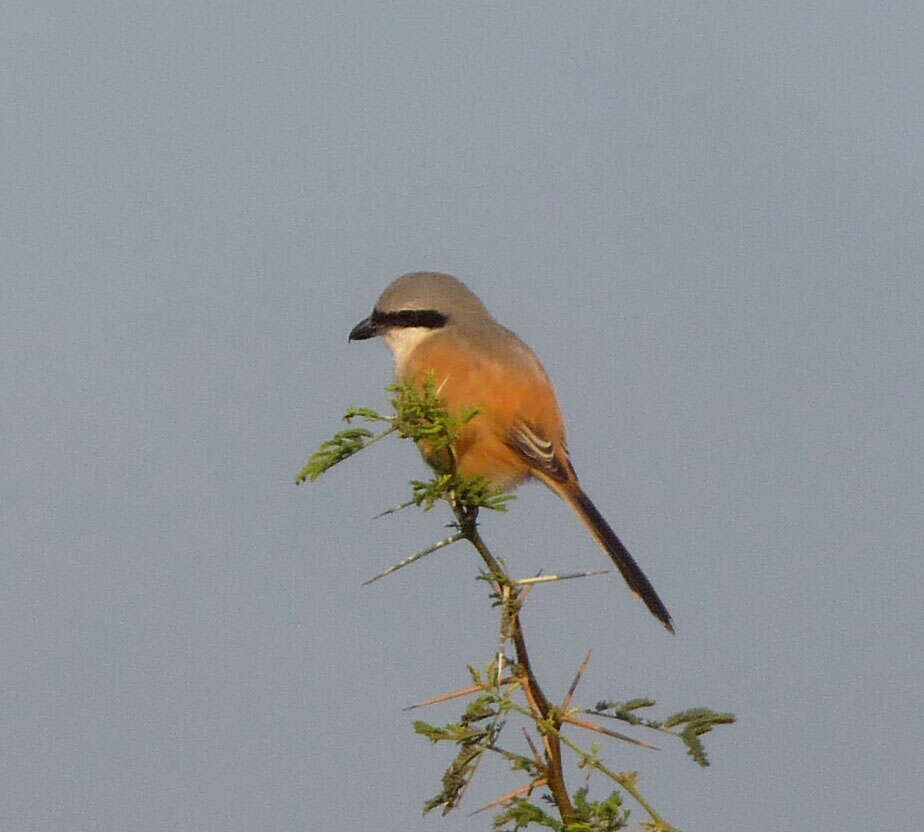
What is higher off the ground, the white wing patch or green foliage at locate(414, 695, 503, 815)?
the white wing patch

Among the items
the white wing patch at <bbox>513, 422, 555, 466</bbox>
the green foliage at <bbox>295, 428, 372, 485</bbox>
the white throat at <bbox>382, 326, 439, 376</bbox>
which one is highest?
the white throat at <bbox>382, 326, 439, 376</bbox>

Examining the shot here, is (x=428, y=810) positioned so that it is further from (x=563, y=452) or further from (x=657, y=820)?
(x=563, y=452)

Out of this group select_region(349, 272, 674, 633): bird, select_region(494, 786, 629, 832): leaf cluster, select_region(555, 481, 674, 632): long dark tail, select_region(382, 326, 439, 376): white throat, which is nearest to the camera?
select_region(494, 786, 629, 832): leaf cluster

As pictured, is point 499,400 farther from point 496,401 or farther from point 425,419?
point 425,419

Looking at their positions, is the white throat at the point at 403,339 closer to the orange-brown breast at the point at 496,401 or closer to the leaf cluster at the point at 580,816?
the orange-brown breast at the point at 496,401

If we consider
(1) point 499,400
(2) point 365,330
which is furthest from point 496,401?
(2) point 365,330

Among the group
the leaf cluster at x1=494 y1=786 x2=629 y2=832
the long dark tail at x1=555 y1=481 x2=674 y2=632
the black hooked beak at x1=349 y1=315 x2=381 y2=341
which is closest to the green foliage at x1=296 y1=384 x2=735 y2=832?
the leaf cluster at x1=494 y1=786 x2=629 y2=832

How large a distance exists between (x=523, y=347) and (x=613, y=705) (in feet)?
6.19

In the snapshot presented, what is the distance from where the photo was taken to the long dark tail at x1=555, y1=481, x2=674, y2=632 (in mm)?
2984

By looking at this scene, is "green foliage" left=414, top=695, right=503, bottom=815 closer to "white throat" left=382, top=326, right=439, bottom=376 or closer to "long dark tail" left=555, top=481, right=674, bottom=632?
"long dark tail" left=555, top=481, right=674, bottom=632

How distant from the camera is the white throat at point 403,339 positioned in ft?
12.5

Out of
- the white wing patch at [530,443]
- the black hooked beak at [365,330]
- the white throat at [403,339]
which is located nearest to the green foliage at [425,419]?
the white wing patch at [530,443]

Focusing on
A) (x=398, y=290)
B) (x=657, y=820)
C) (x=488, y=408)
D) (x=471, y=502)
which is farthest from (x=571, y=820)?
(x=398, y=290)

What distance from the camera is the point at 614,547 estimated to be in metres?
3.44
